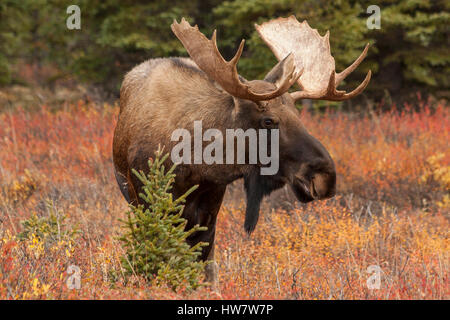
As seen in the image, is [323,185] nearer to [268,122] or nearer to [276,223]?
[268,122]

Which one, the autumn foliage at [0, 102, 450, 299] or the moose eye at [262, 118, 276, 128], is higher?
the moose eye at [262, 118, 276, 128]

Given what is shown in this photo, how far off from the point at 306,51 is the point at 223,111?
1.09m

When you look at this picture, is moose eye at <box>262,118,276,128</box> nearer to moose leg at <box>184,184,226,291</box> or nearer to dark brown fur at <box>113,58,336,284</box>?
dark brown fur at <box>113,58,336,284</box>

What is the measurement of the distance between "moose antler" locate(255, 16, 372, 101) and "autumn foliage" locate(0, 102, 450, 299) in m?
1.30

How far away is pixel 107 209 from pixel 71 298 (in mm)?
2844

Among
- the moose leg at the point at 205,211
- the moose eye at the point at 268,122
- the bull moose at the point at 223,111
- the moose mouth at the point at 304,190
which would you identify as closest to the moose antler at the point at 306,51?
the bull moose at the point at 223,111

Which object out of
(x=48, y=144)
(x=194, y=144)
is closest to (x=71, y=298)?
(x=194, y=144)

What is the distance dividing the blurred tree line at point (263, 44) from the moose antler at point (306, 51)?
472 cm

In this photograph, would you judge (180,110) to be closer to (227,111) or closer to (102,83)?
(227,111)

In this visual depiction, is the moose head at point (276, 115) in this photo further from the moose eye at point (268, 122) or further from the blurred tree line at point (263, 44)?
the blurred tree line at point (263, 44)

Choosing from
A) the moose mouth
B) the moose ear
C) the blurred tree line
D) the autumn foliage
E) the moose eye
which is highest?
the blurred tree line

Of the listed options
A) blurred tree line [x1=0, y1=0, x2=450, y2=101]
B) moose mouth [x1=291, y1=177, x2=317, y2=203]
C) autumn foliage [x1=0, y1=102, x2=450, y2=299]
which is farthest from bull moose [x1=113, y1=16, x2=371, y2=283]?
blurred tree line [x1=0, y1=0, x2=450, y2=101]

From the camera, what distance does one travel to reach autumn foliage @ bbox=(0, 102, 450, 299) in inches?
138

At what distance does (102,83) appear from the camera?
13.6 meters
